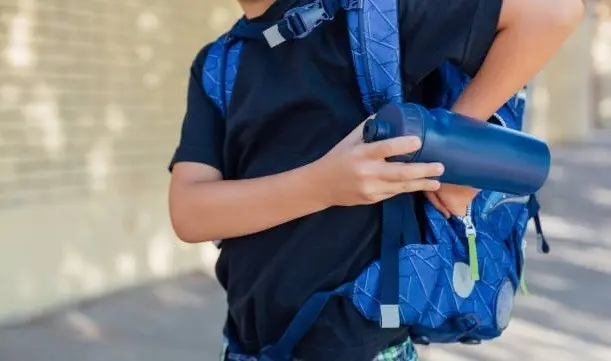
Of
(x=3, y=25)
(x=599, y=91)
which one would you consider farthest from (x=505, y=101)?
(x=599, y=91)

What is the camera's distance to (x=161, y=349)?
→ 489 cm

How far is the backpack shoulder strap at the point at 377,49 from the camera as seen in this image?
1.48 m

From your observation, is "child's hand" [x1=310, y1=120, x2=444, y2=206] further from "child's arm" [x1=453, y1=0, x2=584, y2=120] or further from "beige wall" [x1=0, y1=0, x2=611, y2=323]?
"beige wall" [x1=0, y1=0, x2=611, y2=323]

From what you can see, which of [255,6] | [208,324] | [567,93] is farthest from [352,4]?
[567,93]

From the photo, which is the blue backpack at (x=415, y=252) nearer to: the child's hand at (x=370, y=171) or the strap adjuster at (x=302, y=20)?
the strap adjuster at (x=302, y=20)

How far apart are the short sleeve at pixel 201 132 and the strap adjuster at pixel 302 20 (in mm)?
235

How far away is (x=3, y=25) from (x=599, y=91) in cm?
1386

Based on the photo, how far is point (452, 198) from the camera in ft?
5.06

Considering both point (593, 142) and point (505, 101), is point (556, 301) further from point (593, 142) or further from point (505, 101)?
point (593, 142)

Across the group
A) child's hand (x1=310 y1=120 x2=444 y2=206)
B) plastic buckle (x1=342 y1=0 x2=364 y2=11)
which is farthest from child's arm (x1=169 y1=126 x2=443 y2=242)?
plastic buckle (x1=342 y1=0 x2=364 y2=11)

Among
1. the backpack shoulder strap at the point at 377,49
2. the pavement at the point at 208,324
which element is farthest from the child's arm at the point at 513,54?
the pavement at the point at 208,324

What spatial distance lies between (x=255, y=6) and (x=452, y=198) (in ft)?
1.48

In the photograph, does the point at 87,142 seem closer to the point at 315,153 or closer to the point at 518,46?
the point at 315,153

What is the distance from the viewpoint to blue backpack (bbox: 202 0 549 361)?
4.92ft
